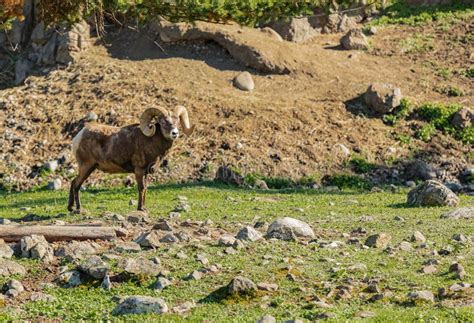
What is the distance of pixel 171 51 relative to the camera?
29266 millimetres

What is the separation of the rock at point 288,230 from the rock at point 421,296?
3.43 meters

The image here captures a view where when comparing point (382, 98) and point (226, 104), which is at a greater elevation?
point (382, 98)

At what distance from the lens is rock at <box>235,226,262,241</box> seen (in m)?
13.3

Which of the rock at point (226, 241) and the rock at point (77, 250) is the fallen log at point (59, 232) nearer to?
the rock at point (77, 250)

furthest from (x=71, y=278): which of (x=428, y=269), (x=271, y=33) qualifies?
(x=271, y=33)

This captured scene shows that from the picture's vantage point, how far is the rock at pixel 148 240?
1288 cm

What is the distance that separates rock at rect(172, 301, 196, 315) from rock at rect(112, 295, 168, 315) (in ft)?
0.41

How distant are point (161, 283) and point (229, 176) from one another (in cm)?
1212

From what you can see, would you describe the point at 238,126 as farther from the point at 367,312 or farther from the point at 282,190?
the point at 367,312

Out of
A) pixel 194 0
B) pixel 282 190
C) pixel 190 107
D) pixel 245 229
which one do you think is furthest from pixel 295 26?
pixel 245 229

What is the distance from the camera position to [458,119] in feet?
85.0

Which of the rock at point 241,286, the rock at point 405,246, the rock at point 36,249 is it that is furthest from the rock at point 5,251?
the rock at point 405,246

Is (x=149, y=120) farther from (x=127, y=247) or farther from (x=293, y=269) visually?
(x=293, y=269)

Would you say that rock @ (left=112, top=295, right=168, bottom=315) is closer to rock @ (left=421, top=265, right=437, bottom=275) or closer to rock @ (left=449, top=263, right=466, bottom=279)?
rock @ (left=421, top=265, right=437, bottom=275)
